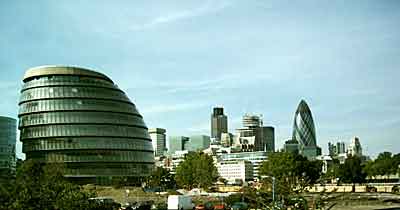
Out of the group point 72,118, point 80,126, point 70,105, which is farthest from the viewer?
point 70,105

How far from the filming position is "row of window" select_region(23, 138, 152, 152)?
4402 inches

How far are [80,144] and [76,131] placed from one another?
9.39 feet

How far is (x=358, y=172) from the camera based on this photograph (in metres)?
126

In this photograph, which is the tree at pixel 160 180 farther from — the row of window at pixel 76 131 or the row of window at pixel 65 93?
the row of window at pixel 65 93

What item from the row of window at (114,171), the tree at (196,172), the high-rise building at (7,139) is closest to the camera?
the row of window at (114,171)

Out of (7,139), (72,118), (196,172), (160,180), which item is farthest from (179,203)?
(7,139)

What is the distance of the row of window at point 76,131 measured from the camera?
112625 millimetres

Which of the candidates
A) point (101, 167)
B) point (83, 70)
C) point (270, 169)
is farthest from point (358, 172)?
point (83, 70)

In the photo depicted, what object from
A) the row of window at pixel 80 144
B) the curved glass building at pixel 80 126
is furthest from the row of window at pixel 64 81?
the row of window at pixel 80 144

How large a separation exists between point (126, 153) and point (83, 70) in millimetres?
20831

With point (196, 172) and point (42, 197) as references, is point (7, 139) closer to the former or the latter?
point (196, 172)

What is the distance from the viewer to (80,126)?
113 meters

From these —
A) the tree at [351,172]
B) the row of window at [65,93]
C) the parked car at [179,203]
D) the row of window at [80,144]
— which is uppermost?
the row of window at [65,93]

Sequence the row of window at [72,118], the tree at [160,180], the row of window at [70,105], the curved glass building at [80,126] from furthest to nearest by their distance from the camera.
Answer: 1. the tree at [160,180]
2. the row of window at [70,105]
3. the row of window at [72,118]
4. the curved glass building at [80,126]
